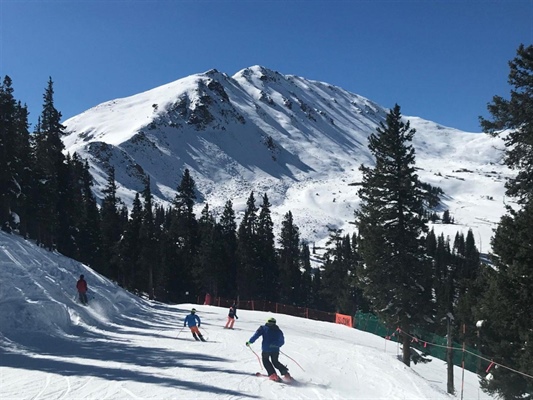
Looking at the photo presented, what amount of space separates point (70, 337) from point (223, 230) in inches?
2058

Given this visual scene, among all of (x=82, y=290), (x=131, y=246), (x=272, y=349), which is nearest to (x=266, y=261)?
(x=131, y=246)

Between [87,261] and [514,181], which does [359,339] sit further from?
[87,261]

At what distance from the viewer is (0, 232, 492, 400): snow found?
36.2 feet

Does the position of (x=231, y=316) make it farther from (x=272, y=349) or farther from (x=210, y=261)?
(x=210, y=261)

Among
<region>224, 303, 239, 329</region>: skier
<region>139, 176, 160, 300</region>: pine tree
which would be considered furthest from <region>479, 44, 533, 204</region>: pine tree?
<region>139, 176, 160, 300</region>: pine tree

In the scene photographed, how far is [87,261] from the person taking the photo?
56938 millimetres

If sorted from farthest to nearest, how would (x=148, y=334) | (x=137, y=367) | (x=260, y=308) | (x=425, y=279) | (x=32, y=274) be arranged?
(x=260, y=308), (x=425, y=279), (x=32, y=274), (x=148, y=334), (x=137, y=367)

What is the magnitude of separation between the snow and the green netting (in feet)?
37.3

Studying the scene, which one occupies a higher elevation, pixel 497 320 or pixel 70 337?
pixel 497 320

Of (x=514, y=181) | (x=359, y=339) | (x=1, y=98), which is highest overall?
(x=1, y=98)

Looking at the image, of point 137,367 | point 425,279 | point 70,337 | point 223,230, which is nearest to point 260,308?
point 223,230

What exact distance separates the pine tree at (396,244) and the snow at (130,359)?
18.0 feet

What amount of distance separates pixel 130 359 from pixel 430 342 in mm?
27220

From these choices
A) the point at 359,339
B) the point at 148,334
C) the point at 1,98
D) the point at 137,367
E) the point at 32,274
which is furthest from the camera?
the point at 1,98
